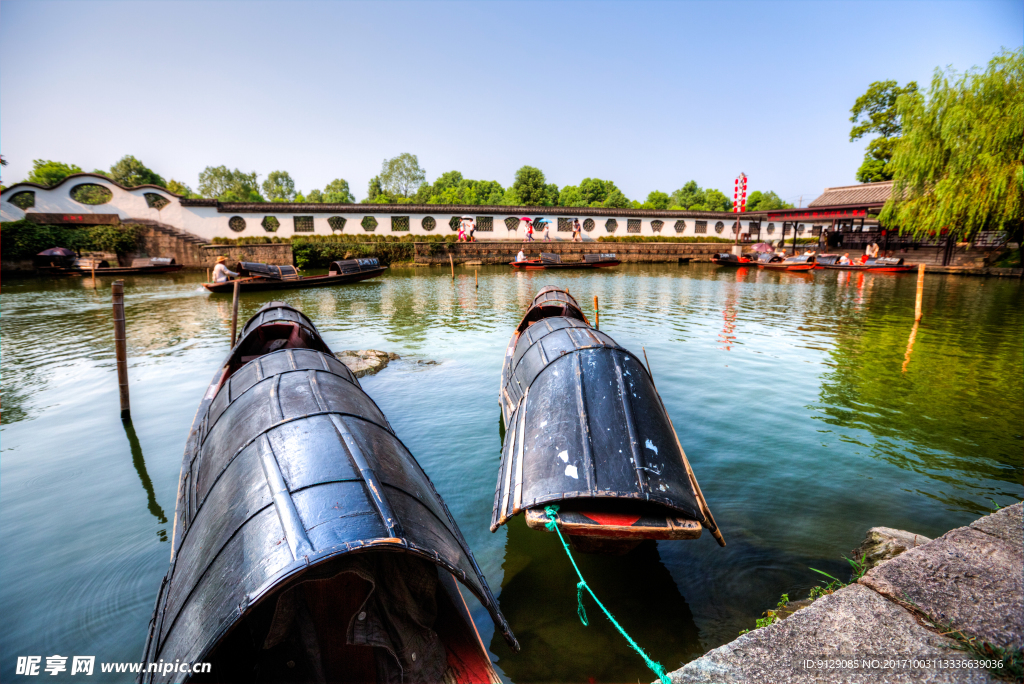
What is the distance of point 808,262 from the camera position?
93.7 feet

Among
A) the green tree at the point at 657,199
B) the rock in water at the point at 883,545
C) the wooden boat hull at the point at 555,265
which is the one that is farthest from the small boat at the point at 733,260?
the green tree at the point at 657,199

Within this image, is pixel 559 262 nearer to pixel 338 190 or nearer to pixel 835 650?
pixel 835 650

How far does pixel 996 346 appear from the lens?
1069 centimetres

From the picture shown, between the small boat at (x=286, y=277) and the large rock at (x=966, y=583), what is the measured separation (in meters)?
21.5

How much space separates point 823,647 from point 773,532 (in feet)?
7.68

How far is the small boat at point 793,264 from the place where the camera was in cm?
2823

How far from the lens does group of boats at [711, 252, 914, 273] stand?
26688 millimetres

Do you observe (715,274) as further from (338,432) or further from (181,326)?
(338,432)

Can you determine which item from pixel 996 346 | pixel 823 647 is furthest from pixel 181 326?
pixel 996 346

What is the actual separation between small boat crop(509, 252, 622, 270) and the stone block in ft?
90.2

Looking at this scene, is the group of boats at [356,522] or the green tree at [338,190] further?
the green tree at [338,190]

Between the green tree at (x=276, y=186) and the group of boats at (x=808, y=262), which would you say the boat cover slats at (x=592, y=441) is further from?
the green tree at (x=276, y=186)

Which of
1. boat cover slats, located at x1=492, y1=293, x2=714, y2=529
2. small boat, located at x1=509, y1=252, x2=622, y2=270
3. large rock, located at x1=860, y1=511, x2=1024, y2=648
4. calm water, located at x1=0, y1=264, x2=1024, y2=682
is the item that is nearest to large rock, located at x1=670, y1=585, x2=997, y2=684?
large rock, located at x1=860, y1=511, x2=1024, y2=648

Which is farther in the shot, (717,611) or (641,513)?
(717,611)
